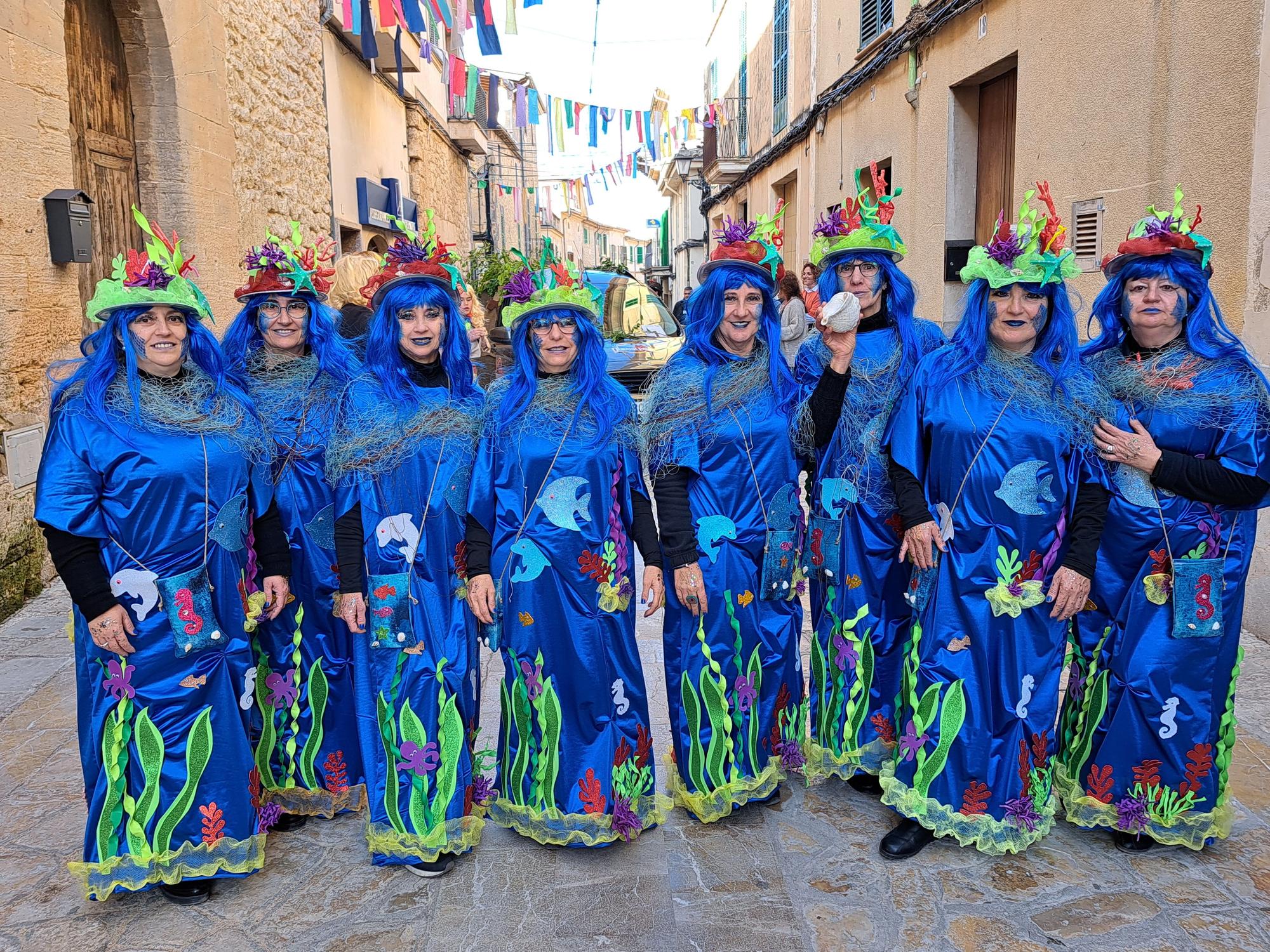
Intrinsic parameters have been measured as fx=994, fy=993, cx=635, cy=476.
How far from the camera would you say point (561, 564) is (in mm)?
2734

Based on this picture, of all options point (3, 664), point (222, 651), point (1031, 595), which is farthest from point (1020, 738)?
point (3, 664)

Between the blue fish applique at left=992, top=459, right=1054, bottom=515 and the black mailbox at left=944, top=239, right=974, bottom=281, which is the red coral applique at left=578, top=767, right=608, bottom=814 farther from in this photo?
the black mailbox at left=944, top=239, right=974, bottom=281

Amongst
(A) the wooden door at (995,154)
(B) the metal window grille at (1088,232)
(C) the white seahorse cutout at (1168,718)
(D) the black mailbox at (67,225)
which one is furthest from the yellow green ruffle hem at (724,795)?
(A) the wooden door at (995,154)

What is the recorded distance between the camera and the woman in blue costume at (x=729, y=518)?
291cm

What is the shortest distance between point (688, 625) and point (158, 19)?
19.8ft

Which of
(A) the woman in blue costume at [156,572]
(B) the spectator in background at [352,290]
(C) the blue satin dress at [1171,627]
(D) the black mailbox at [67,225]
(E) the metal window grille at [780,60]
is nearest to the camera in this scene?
(A) the woman in blue costume at [156,572]

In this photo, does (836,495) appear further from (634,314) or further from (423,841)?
(634,314)

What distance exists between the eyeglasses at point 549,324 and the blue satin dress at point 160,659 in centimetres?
86

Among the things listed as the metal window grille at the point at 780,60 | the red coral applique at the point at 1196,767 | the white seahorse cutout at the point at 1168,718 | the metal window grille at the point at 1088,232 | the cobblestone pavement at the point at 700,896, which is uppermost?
the metal window grille at the point at 780,60

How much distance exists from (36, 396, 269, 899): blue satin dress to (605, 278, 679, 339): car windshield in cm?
1078

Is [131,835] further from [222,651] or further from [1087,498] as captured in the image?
[1087,498]

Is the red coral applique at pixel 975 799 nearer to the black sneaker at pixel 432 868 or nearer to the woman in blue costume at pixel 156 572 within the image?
the black sneaker at pixel 432 868

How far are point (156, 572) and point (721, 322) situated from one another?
1690 mm

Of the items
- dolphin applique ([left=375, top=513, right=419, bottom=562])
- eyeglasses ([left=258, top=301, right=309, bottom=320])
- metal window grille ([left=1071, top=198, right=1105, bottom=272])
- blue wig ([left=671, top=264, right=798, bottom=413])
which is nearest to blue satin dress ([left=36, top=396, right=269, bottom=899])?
dolphin applique ([left=375, top=513, right=419, bottom=562])
